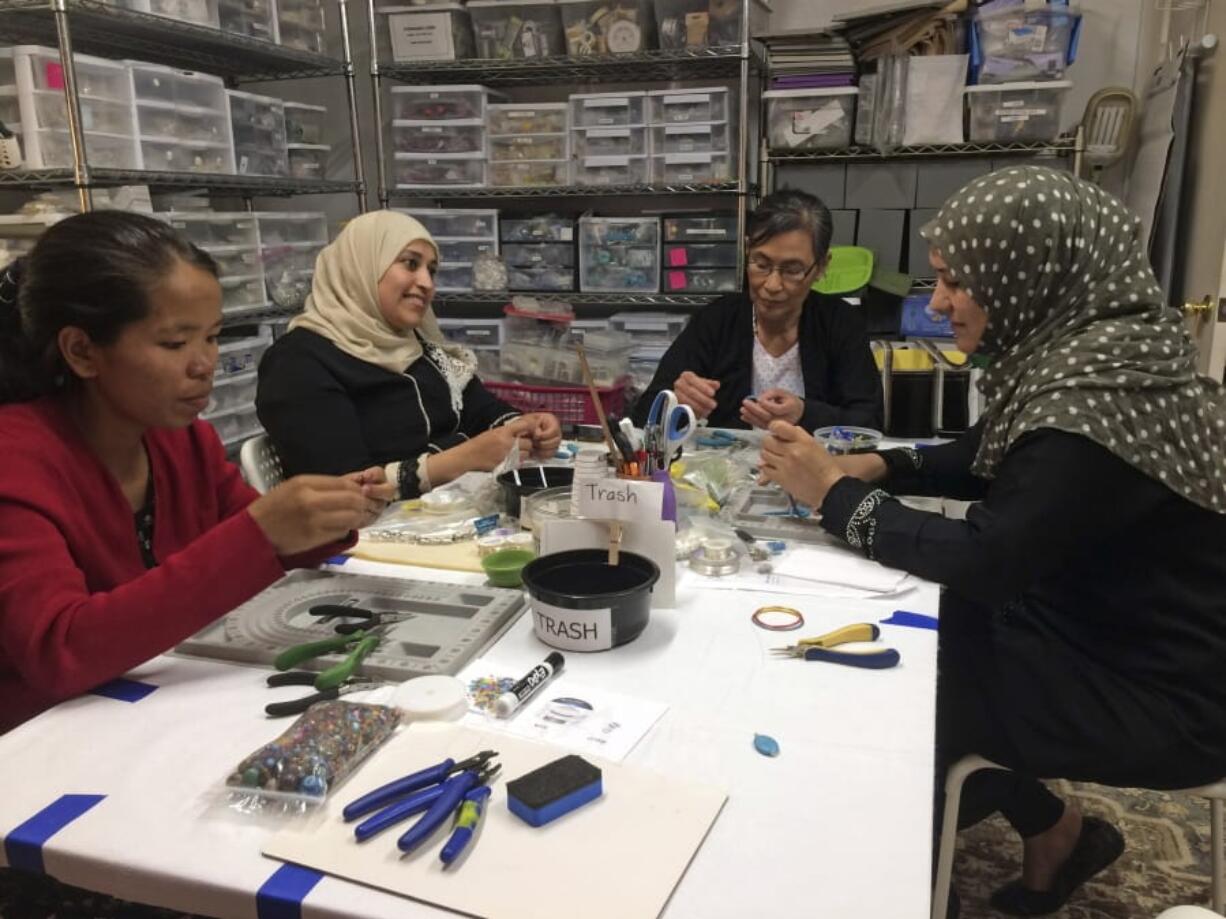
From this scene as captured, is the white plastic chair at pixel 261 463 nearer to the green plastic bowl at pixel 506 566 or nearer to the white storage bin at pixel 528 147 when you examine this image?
the green plastic bowl at pixel 506 566

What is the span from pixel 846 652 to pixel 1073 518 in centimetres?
35

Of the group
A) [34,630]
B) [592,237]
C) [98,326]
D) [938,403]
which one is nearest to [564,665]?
[34,630]

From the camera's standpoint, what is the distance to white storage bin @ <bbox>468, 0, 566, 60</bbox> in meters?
3.28

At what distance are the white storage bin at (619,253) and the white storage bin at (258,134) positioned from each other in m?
1.09

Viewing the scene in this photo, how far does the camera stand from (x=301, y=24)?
3314 mm

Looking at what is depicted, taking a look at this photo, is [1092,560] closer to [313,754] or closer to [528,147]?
[313,754]

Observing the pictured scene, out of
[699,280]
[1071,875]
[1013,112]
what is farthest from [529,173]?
[1071,875]

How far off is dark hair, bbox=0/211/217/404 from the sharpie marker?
26.1 inches

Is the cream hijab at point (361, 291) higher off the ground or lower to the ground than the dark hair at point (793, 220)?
lower

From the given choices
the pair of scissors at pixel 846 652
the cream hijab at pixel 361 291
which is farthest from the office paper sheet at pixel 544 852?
the cream hijab at pixel 361 291

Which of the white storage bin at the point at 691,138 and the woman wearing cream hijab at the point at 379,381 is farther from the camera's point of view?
the white storage bin at the point at 691,138

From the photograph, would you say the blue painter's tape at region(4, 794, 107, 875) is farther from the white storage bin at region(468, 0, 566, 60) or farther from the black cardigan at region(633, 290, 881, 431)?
the white storage bin at region(468, 0, 566, 60)

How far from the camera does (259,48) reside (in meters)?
3.02

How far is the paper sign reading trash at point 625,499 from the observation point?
1.16 m
